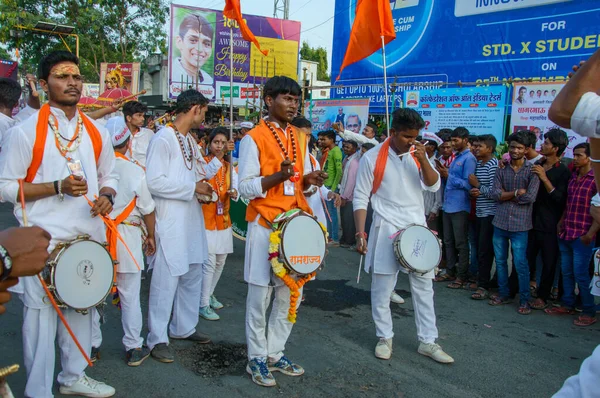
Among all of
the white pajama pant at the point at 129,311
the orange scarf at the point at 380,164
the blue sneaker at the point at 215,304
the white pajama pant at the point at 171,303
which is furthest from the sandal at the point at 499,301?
the white pajama pant at the point at 129,311

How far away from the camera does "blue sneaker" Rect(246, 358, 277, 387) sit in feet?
13.0

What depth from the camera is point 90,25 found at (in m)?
23.4

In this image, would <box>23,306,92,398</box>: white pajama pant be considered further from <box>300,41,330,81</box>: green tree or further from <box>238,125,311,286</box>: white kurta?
<box>300,41,330,81</box>: green tree

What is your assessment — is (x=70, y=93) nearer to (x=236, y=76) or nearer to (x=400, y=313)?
(x=400, y=313)

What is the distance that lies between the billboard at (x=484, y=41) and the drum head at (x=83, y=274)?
26.0 ft

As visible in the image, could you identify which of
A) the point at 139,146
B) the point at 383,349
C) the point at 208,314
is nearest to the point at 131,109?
the point at 139,146

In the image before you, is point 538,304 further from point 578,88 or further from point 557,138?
point 578,88

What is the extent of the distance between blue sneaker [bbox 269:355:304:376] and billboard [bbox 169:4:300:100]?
785 inches

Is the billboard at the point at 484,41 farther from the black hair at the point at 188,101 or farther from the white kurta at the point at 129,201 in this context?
the white kurta at the point at 129,201

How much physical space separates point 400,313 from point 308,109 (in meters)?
8.87

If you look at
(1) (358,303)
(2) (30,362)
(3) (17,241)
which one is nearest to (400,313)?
(1) (358,303)

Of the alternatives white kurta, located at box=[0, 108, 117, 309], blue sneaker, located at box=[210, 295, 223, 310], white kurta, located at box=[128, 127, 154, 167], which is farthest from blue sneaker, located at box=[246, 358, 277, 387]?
white kurta, located at box=[128, 127, 154, 167]

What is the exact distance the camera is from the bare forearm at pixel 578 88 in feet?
5.48

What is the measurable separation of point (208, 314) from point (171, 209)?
1549 mm
